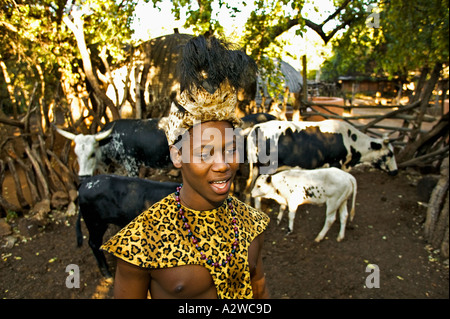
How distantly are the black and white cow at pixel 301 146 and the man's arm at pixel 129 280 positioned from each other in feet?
15.2

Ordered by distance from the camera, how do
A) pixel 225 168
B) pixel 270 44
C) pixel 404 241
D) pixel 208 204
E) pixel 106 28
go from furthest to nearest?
pixel 270 44, pixel 106 28, pixel 404 241, pixel 208 204, pixel 225 168

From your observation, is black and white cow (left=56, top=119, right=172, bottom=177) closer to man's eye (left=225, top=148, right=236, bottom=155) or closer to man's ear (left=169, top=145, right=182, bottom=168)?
man's ear (left=169, top=145, right=182, bottom=168)

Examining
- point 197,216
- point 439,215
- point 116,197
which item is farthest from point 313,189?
point 197,216

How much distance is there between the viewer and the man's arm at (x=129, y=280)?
1.49 m

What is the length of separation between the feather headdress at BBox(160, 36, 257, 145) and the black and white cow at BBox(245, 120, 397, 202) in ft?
14.5

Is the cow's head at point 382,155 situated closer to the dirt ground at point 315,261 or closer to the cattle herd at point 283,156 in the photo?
the cattle herd at point 283,156

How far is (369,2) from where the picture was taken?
7.04 m

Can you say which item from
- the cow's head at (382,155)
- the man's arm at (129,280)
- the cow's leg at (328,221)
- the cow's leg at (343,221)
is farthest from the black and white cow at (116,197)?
the cow's head at (382,155)

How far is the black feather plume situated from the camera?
1.46 m

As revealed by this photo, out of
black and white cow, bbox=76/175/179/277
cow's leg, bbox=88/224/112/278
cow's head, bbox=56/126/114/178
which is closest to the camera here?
black and white cow, bbox=76/175/179/277

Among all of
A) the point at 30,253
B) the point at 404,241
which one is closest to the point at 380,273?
the point at 404,241

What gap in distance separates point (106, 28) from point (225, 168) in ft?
18.6

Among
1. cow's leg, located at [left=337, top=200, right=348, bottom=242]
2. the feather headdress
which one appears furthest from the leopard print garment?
cow's leg, located at [left=337, top=200, right=348, bottom=242]

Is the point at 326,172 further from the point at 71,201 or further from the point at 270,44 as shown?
the point at 71,201
